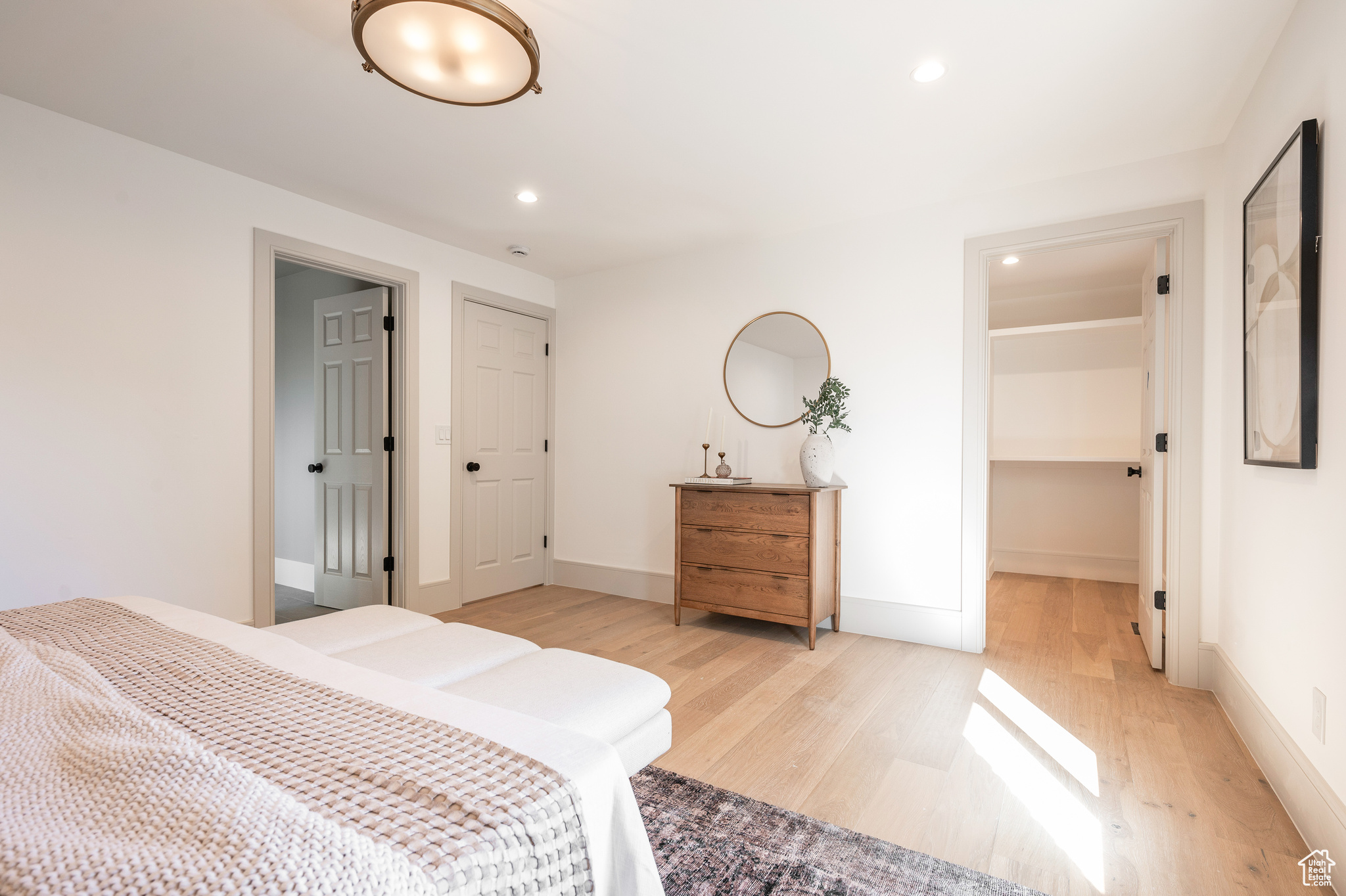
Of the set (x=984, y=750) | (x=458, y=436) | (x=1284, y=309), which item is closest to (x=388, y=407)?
(x=458, y=436)

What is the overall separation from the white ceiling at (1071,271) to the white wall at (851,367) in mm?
632

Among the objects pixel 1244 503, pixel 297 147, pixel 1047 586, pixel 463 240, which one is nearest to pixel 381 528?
pixel 463 240

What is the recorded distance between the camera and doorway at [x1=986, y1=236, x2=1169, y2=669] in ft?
15.5

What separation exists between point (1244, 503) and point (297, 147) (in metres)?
4.18

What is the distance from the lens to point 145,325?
2.74 meters

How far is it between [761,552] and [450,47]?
2.59 m

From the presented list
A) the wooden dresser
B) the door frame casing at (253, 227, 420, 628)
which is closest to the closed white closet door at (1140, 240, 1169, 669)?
the wooden dresser

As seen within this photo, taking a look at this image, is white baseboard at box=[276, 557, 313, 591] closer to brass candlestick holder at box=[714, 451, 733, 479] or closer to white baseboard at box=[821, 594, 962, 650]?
brass candlestick holder at box=[714, 451, 733, 479]

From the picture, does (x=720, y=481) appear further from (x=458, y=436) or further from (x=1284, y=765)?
(x=1284, y=765)

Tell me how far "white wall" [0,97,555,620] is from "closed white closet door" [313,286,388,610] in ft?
2.67

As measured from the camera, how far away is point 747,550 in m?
3.40

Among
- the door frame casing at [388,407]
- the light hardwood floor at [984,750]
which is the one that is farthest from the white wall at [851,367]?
the door frame casing at [388,407]

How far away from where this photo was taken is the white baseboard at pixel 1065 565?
496cm

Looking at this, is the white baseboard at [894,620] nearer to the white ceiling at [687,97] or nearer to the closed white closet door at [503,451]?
the closed white closet door at [503,451]
